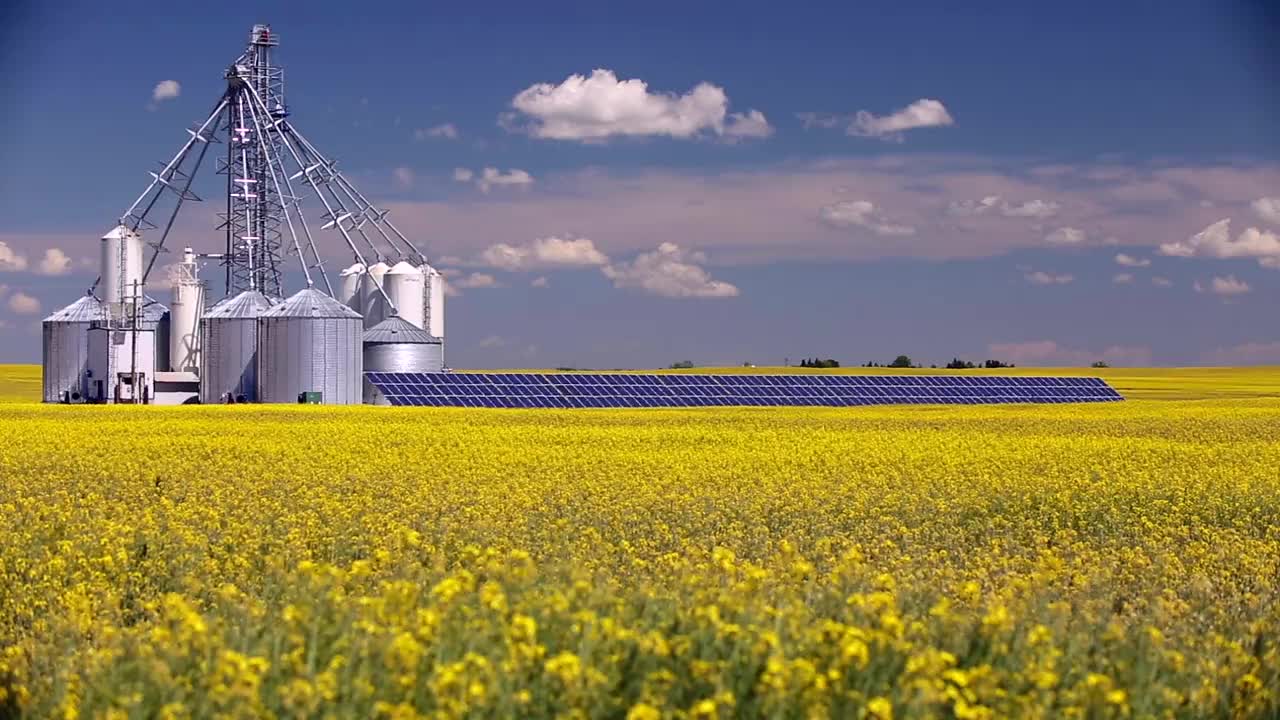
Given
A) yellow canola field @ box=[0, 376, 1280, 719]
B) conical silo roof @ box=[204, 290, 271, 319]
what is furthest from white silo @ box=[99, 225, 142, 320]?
yellow canola field @ box=[0, 376, 1280, 719]

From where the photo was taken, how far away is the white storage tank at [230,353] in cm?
6084

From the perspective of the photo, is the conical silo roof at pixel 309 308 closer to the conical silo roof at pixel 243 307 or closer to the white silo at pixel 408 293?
the conical silo roof at pixel 243 307

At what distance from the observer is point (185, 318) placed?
66.8 meters

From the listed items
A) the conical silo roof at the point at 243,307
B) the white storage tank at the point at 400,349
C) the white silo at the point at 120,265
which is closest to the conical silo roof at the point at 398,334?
the white storage tank at the point at 400,349

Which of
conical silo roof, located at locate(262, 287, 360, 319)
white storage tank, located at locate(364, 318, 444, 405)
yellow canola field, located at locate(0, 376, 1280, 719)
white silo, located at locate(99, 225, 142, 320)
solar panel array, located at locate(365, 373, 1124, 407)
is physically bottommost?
yellow canola field, located at locate(0, 376, 1280, 719)

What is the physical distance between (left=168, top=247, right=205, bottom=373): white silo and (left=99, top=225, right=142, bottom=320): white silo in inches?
99.9

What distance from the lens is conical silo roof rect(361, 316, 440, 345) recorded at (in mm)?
64188

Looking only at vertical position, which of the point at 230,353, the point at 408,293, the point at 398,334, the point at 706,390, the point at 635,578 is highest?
the point at 408,293

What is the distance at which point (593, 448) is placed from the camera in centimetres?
2678

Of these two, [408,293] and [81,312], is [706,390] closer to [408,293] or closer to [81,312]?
[408,293]

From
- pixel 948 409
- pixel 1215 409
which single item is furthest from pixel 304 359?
pixel 1215 409

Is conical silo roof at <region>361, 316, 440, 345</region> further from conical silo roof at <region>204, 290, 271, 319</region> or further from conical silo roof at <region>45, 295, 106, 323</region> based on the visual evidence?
conical silo roof at <region>45, 295, 106, 323</region>

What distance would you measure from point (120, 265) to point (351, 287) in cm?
1172

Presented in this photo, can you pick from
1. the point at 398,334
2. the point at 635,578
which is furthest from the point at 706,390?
the point at 635,578
